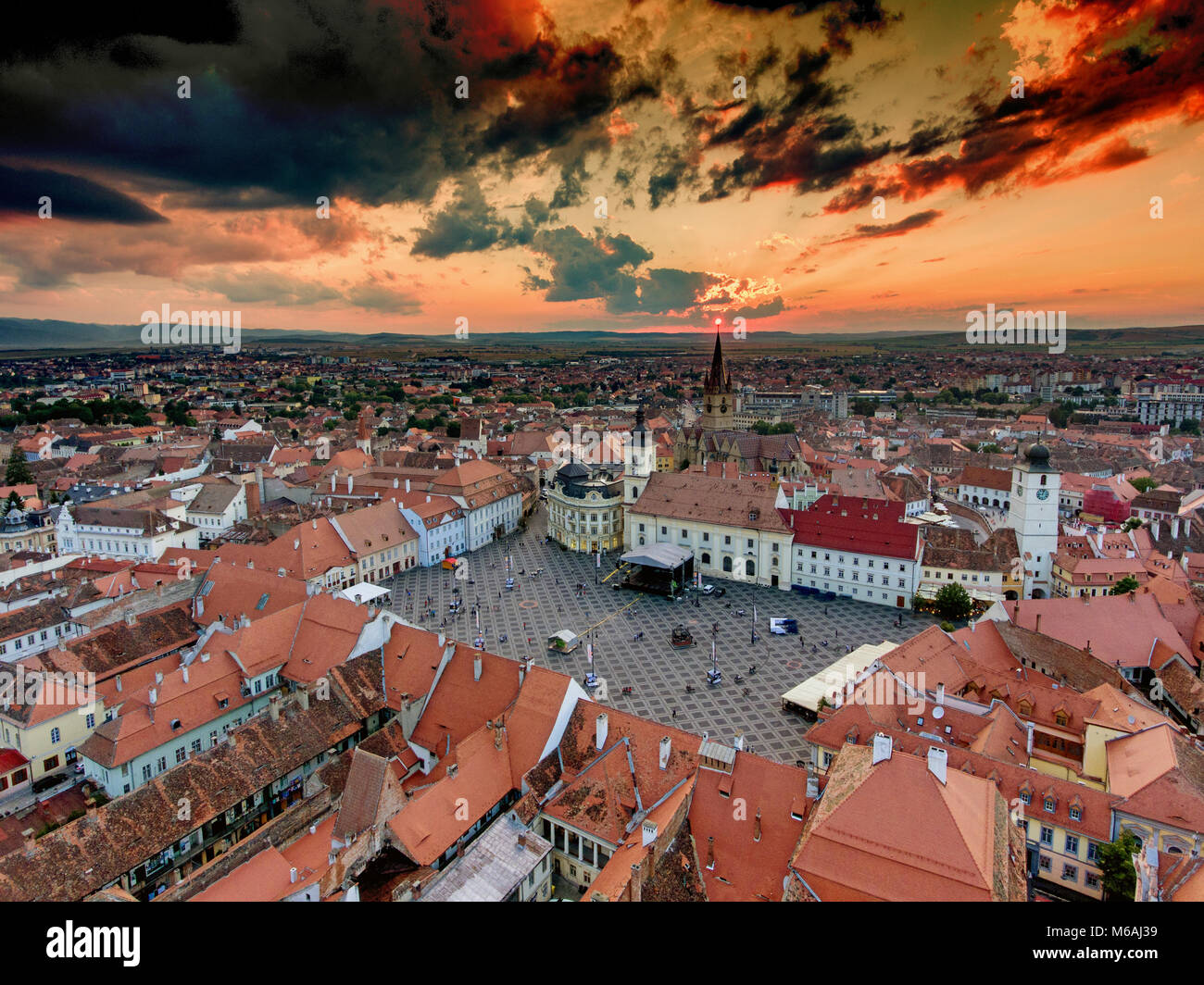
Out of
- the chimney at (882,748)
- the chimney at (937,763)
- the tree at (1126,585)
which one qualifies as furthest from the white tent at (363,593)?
the tree at (1126,585)

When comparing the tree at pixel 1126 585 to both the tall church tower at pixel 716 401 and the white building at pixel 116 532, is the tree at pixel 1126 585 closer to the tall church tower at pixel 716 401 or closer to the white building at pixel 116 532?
the tall church tower at pixel 716 401

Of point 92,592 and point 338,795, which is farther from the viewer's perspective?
point 92,592

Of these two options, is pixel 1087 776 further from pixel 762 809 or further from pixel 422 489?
pixel 422 489

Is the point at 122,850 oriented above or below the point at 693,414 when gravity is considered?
below

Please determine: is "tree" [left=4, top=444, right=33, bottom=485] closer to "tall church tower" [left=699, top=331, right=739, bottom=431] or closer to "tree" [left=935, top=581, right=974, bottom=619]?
"tall church tower" [left=699, top=331, right=739, bottom=431]
